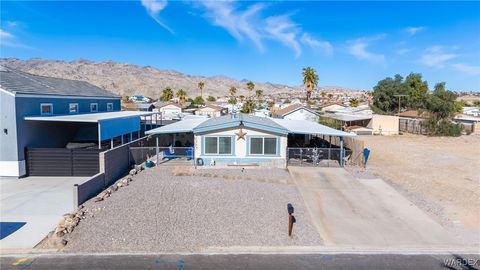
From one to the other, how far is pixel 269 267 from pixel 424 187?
12.3 m

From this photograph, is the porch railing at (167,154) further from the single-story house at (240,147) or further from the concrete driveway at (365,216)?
the concrete driveway at (365,216)

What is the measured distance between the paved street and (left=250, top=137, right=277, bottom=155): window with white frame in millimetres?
10937

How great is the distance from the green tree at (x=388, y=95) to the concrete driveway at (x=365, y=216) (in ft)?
187

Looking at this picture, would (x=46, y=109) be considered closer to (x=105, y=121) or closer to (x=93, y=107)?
(x=105, y=121)

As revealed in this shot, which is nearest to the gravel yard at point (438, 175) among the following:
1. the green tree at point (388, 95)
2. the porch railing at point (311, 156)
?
the porch railing at point (311, 156)

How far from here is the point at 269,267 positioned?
8.81 meters

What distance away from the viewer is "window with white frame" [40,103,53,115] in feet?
64.9

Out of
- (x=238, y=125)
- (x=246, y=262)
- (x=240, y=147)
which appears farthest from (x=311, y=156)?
(x=246, y=262)

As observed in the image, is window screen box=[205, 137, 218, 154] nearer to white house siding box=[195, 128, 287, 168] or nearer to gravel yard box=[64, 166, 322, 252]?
white house siding box=[195, 128, 287, 168]

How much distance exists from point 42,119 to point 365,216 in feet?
57.4

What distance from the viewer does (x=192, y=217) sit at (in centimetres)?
1184

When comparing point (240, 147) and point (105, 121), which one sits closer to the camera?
point (240, 147)

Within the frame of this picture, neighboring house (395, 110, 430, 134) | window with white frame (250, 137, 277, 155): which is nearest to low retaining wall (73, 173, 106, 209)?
window with white frame (250, 137, 277, 155)

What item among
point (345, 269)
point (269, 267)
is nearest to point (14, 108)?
point (269, 267)
